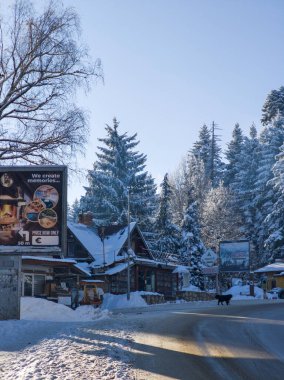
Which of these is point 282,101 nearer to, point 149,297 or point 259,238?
point 259,238

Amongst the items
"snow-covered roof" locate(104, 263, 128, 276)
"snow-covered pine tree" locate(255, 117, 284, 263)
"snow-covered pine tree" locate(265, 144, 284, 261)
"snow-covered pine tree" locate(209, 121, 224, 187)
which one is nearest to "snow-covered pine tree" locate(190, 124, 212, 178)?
"snow-covered pine tree" locate(209, 121, 224, 187)

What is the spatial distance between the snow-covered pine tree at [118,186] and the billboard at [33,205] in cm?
4909

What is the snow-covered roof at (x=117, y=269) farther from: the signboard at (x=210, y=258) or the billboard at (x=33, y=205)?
the billboard at (x=33, y=205)

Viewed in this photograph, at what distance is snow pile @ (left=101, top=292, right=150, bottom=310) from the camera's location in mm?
44978

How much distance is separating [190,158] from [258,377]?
311 feet

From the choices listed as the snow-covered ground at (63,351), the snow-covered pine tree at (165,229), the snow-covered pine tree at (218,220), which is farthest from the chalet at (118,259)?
the snow-covered ground at (63,351)

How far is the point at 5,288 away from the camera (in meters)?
23.1

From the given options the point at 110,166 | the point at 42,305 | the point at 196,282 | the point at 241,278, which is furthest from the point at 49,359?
the point at 241,278

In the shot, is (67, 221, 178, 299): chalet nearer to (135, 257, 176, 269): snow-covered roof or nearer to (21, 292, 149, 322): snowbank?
(135, 257, 176, 269): snow-covered roof

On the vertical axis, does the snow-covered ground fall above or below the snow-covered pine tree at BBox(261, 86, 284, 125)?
below

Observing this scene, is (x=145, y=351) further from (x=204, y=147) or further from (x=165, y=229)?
(x=204, y=147)

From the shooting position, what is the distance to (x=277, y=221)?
73750 mm

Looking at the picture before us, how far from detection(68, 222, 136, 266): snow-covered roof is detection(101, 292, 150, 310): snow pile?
13.9 ft

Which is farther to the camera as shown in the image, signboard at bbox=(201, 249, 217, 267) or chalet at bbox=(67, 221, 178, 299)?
signboard at bbox=(201, 249, 217, 267)
